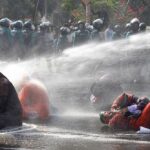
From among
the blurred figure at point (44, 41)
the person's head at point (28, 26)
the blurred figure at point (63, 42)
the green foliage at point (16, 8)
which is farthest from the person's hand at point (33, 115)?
the green foliage at point (16, 8)

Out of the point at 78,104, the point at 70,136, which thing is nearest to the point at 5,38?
the point at 78,104

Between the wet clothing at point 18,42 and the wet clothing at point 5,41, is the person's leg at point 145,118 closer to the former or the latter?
the wet clothing at point 5,41

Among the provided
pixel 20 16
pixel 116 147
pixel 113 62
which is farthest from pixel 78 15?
pixel 116 147

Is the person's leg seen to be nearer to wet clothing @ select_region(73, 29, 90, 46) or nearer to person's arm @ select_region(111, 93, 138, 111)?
person's arm @ select_region(111, 93, 138, 111)

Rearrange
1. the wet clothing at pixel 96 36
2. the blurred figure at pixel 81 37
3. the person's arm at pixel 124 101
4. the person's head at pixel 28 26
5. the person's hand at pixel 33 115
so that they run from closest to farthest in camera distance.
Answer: the person's arm at pixel 124 101, the person's hand at pixel 33 115, the wet clothing at pixel 96 36, the blurred figure at pixel 81 37, the person's head at pixel 28 26

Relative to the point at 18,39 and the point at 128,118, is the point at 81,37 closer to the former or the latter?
the point at 18,39

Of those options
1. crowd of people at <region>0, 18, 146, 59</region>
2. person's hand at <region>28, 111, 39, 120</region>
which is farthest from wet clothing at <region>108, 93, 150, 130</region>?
crowd of people at <region>0, 18, 146, 59</region>

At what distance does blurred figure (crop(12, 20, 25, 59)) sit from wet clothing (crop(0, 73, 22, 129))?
518 inches

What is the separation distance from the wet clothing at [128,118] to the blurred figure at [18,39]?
41.9 feet

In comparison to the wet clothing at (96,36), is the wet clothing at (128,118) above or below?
below

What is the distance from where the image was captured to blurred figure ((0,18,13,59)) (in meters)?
23.9

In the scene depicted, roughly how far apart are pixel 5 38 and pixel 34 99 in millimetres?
10925

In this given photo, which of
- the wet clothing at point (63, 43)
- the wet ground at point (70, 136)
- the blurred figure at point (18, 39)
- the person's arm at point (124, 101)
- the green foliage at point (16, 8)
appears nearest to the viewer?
the wet ground at point (70, 136)

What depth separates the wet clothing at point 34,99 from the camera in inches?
527
